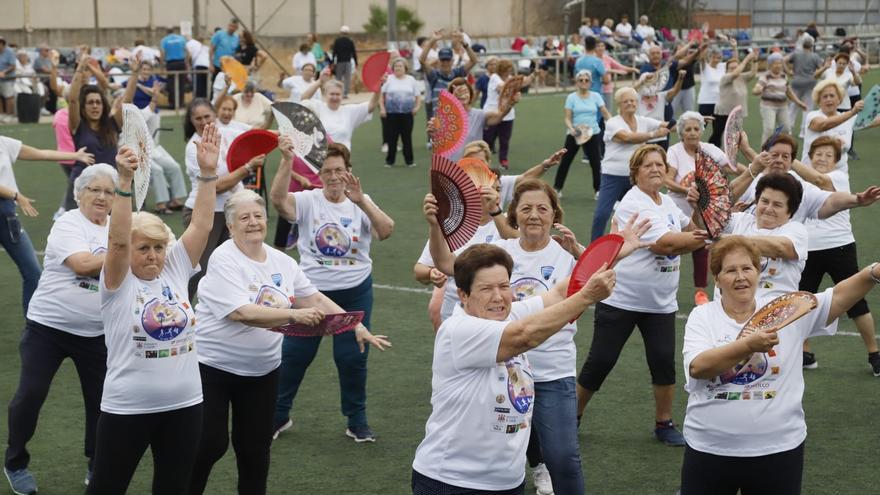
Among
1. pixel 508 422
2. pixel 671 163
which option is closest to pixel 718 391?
pixel 508 422

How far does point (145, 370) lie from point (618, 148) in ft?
28.9

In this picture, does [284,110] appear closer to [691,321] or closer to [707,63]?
[691,321]

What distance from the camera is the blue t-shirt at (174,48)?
32031 millimetres

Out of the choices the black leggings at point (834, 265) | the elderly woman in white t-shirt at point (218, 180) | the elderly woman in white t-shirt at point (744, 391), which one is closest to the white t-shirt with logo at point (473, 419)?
the elderly woman in white t-shirt at point (744, 391)

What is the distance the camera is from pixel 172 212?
1747 centimetres

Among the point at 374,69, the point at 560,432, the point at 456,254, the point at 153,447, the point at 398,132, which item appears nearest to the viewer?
the point at 153,447

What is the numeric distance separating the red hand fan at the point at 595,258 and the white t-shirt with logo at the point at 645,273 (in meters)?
2.53

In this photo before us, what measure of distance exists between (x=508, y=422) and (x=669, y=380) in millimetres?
3069

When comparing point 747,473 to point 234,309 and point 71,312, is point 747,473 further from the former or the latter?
point 71,312

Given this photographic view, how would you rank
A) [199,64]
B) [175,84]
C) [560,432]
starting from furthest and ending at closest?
1. [199,64]
2. [175,84]
3. [560,432]

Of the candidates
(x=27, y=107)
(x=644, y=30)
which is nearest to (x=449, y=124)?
(x=27, y=107)

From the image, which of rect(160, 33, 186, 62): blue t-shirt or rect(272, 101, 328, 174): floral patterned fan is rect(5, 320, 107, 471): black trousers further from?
rect(160, 33, 186, 62): blue t-shirt

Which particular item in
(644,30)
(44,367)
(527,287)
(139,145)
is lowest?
(44,367)

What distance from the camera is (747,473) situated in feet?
17.4
